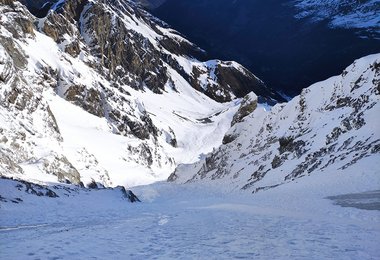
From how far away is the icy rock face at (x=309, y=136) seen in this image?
4031 cm

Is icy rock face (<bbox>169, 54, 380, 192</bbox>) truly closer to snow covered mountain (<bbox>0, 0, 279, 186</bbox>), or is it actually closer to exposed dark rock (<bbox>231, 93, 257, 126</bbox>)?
exposed dark rock (<bbox>231, 93, 257, 126</bbox>)

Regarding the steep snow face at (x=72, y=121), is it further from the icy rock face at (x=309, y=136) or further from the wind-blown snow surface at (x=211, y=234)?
the wind-blown snow surface at (x=211, y=234)

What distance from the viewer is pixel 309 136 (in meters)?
52.7

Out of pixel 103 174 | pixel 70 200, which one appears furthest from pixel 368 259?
pixel 103 174

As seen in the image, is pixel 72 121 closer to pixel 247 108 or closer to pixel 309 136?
pixel 247 108

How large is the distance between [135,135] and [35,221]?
120 metres

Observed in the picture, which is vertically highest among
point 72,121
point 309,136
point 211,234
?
point 309,136

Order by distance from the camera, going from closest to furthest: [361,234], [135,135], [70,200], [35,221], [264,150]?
[361,234] < [35,221] < [70,200] < [264,150] < [135,135]

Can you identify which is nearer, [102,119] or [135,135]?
[102,119]

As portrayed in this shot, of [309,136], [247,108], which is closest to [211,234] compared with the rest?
[309,136]

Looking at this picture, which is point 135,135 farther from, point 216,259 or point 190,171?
point 216,259

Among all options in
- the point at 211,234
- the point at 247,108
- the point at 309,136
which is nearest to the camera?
the point at 211,234

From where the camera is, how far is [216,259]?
12.9 m

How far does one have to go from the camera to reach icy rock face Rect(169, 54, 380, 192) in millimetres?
40312
